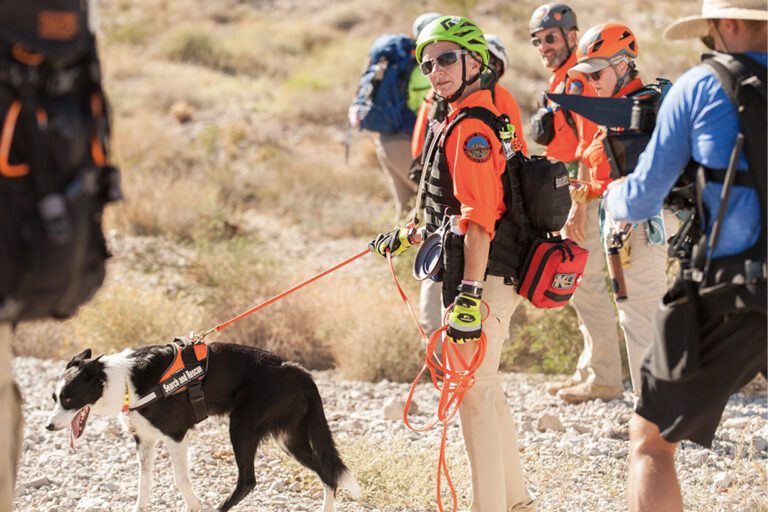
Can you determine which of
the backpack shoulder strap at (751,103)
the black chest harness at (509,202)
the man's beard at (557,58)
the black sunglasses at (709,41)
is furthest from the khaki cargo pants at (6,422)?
the man's beard at (557,58)

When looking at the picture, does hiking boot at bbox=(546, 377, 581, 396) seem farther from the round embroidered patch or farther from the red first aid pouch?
the round embroidered patch

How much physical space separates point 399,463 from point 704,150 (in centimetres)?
279

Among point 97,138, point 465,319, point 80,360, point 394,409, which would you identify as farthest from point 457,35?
point 394,409

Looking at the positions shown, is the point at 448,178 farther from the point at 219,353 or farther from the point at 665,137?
the point at 219,353

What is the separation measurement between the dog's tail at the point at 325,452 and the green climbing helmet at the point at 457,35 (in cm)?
185

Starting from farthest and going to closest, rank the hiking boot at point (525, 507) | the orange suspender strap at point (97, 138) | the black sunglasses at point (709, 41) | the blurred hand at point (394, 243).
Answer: the blurred hand at point (394, 243) → the hiking boot at point (525, 507) → the black sunglasses at point (709, 41) → the orange suspender strap at point (97, 138)

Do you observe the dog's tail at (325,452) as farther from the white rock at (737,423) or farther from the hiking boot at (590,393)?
the white rock at (737,423)

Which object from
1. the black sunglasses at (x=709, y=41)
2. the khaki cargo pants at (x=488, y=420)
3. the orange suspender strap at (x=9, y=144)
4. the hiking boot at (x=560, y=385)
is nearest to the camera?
the orange suspender strap at (x=9, y=144)

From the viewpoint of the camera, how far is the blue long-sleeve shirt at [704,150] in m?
3.21

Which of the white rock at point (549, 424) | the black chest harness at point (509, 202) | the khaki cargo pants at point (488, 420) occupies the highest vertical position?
the black chest harness at point (509, 202)

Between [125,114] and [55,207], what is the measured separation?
57.3ft

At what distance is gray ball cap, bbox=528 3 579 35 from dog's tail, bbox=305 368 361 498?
9.07 feet

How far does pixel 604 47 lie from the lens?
5492 mm

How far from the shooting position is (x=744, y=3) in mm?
3334
